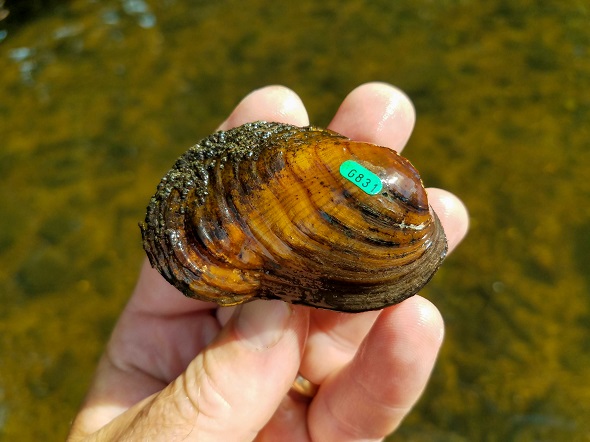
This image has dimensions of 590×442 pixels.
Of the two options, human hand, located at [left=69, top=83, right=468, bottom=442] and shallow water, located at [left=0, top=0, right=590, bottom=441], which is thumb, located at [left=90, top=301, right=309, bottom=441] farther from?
Answer: shallow water, located at [left=0, top=0, right=590, bottom=441]

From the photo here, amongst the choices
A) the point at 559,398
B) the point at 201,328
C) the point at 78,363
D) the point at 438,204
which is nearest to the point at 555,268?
the point at 559,398

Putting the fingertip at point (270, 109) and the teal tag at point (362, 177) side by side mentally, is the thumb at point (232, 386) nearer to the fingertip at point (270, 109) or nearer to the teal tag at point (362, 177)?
the teal tag at point (362, 177)

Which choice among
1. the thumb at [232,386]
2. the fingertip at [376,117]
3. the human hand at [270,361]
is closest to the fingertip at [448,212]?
the human hand at [270,361]

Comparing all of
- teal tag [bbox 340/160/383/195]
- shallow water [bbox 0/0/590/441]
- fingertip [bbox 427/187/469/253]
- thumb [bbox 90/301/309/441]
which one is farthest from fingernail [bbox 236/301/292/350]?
shallow water [bbox 0/0/590/441]

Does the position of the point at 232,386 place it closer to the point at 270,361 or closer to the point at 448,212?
the point at 270,361

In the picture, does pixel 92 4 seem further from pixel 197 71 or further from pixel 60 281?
pixel 60 281
